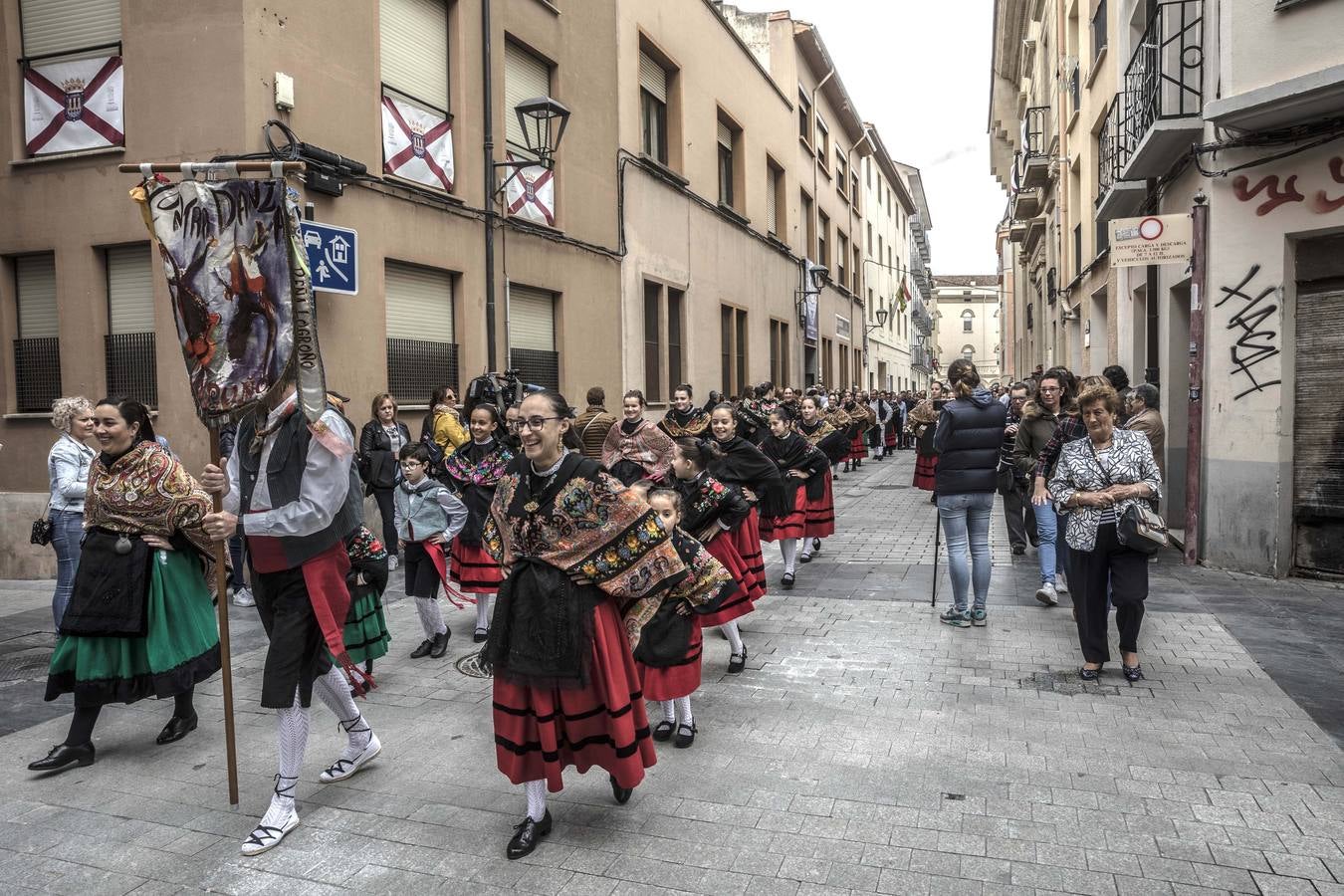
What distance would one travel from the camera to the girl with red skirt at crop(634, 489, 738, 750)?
418 centimetres

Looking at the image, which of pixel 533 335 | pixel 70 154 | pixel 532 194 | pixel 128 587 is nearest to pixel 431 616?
pixel 128 587

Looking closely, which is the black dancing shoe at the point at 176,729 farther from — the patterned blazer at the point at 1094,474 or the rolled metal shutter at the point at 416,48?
the rolled metal shutter at the point at 416,48

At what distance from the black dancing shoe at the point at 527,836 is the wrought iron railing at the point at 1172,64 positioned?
8931mm

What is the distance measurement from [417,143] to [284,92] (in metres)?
2.06

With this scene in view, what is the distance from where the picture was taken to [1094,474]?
562cm

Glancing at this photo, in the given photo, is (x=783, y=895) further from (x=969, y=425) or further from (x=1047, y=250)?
(x=1047, y=250)

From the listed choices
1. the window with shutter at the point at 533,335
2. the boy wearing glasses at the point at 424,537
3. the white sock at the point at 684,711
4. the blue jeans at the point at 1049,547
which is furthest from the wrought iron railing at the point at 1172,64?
the white sock at the point at 684,711

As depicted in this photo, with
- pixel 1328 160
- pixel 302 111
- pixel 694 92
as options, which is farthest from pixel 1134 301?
pixel 302 111

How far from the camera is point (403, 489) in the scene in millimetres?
6648

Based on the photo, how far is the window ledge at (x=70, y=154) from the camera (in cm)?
912

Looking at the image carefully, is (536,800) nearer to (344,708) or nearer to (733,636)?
A: (344,708)

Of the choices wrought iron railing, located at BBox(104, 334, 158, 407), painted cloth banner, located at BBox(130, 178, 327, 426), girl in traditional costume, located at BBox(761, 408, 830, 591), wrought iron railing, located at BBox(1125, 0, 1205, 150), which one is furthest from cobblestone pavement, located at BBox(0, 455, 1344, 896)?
wrought iron railing, located at BBox(1125, 0, 1205, 150)

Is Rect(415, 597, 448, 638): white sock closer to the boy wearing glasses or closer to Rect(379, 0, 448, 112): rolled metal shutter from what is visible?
the boy wearing glasses

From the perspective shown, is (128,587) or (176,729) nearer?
(128,587)
